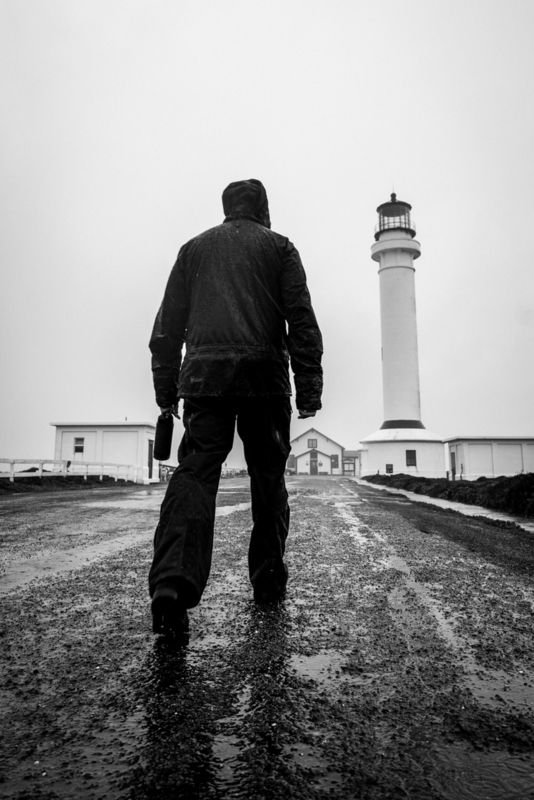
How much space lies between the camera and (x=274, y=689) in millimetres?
1660

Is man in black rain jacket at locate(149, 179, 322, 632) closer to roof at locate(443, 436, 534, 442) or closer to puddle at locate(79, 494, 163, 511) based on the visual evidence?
puddle at locate(79, 494, 163, 511)

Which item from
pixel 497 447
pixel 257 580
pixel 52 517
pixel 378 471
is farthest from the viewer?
pixel 378 471

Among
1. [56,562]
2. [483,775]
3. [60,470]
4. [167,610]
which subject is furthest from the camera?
[60,470]

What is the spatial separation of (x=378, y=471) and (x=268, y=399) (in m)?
38.3

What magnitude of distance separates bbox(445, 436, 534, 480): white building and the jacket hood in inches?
1426

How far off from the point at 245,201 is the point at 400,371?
38674 mm

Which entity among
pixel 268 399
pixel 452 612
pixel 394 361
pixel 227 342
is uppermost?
pixel 394 361

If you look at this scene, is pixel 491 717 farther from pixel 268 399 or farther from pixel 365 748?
pixel 268 399

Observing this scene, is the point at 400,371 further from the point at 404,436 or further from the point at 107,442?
the point at 107,442

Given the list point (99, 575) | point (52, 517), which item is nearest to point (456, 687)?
point (99, 575)

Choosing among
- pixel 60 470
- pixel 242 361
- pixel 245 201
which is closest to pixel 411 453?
pixel 60 470

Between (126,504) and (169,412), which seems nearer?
(169,412)

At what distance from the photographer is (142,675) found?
5.79 feet

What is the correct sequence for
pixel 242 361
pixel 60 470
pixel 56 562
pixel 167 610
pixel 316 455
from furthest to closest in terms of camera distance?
1. pixel 316 455
2. pixel 60 470
3. pixel 56 562
4. pixel 242 361
5. pixel 167 610
